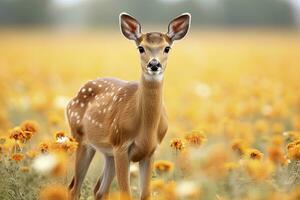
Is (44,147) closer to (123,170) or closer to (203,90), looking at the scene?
(123,170)

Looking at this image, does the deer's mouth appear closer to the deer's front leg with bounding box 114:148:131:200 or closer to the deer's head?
the deer's head

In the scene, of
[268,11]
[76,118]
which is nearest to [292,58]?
[76,118]

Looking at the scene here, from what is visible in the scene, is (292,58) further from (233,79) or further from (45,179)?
(45,179)

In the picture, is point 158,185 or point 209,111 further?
point 209,111

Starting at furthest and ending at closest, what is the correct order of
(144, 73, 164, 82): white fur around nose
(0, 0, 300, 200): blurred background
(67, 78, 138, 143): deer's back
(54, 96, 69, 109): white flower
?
1. (54, 96, 69, 109): white flower
2. (67, 78, 138, 143): deer's back
3. (144, 73, 164, 82): white fur around nose
4. (0, 0, 300, 200): blurred background

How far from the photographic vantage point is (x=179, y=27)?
24.0 feet

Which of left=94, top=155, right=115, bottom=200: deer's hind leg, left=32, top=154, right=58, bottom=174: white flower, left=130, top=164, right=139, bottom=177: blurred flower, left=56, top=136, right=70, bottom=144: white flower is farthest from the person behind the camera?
left=130, top=164, right=139, bottom=177: blurred flower

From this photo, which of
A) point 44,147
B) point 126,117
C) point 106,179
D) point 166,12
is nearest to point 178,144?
point 126,117

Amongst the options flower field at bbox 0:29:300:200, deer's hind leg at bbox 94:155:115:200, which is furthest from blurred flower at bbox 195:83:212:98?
deer's hind leg at bbox 94:155:115:200

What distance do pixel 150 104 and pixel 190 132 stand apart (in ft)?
1.52

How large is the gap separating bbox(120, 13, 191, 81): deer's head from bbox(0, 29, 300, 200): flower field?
657mm

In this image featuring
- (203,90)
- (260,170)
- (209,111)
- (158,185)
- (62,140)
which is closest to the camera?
(260,170)

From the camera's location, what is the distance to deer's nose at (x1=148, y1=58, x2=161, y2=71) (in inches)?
252

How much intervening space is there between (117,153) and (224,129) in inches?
127
